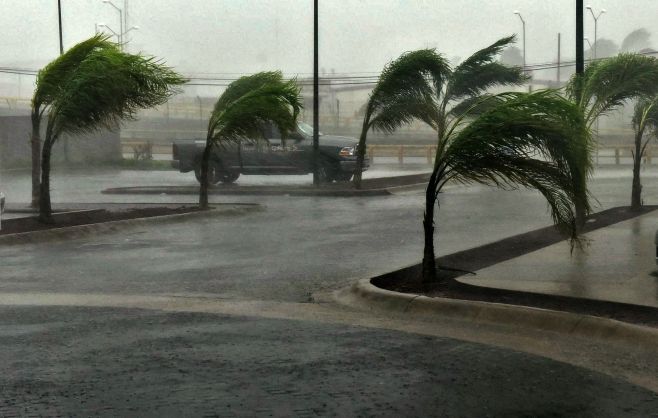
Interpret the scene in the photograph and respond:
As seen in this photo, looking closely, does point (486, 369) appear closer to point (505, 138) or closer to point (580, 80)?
point (505, 138)

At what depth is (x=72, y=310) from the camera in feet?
34.1

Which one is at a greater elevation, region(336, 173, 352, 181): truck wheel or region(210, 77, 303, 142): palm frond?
region(210, 77, 303, 142): palm frond

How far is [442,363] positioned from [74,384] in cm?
257

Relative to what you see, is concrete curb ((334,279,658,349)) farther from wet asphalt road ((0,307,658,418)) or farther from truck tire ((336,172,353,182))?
truck tire ((336,172,353,182))

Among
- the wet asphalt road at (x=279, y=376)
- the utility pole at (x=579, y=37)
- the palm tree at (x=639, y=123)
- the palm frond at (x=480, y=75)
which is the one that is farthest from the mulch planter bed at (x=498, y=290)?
the palm frond at (x=480, y=75)

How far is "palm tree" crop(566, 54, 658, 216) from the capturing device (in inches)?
764

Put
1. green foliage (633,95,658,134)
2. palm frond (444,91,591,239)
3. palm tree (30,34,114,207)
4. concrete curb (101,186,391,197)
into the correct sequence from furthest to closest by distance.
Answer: concrete curb (101,186,391,197) → green foliage (633,95,658,134) → palm tree (30,34,114,207) → palm frond (444,91,591,239)

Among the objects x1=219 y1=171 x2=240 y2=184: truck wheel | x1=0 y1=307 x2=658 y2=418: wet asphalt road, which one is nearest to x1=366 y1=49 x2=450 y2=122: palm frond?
x1=219 y1=171 x2=240 y2=184: truck wheel

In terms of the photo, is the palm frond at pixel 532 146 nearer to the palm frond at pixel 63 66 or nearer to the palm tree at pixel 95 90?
the palm tree at pixel 95 90

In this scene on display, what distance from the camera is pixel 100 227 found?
1892cm

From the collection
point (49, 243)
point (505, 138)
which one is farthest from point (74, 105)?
point (505, 138)

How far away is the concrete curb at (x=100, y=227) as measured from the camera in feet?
56.7

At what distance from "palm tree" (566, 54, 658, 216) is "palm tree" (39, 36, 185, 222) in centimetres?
788

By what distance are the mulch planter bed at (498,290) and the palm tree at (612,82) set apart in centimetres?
363
